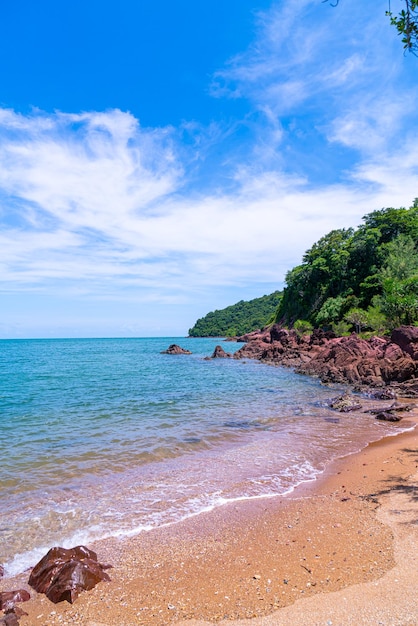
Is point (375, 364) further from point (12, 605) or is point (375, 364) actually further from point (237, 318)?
point (237, 318)

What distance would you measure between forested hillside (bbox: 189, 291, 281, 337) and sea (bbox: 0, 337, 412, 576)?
12609 centimetres

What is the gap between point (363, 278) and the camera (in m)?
56.2

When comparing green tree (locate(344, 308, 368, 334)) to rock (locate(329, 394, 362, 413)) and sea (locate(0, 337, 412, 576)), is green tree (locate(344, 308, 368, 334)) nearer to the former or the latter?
sea (locate(0, 337, 412, 576))

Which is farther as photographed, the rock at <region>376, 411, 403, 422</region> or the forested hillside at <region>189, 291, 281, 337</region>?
the forested hillside at <region>189, 291, 281, 337</region>

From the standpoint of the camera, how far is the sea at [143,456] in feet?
23.2

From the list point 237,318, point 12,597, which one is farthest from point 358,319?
point 237,318

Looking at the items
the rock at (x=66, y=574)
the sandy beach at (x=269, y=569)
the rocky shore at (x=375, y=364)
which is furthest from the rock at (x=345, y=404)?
the rock at (x=66, y=574)

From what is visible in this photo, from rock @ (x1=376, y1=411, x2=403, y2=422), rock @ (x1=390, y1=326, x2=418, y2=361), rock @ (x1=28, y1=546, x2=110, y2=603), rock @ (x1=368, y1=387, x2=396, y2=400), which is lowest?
rock @ (x1=368, y1=387, x2=396, y2=400)

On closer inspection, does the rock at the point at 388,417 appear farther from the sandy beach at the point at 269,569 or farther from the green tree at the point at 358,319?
the green tree at the point at 358,319

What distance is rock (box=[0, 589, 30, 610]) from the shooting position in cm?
463

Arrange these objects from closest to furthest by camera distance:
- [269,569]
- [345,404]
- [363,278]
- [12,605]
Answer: [12,605]
[269,569]
[345,404]
[363,278]

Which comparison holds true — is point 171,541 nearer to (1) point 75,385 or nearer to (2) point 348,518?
(2) point 348,518

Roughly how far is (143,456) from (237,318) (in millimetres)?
154400

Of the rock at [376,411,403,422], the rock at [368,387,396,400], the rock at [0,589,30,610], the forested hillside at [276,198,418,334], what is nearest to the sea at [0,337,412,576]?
the rock at [376,411,403,422]
